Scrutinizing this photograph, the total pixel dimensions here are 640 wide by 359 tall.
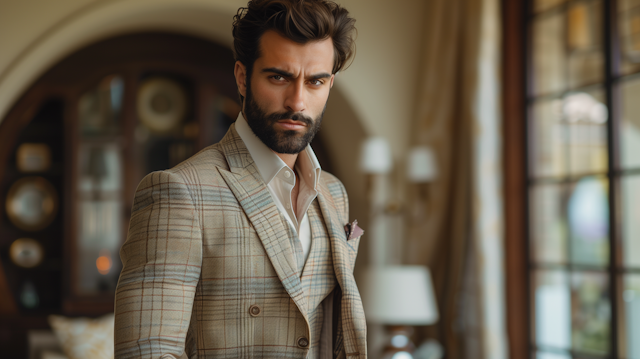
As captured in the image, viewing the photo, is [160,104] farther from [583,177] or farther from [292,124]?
[292,124]

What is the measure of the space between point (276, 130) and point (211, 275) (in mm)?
237

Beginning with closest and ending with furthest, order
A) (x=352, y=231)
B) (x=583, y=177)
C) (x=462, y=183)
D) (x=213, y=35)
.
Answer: (x=352, y=231), (x=583, y=177), (x=462, y=183), (x=213, y=35)

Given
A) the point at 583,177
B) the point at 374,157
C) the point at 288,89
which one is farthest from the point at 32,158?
the point at 288,89

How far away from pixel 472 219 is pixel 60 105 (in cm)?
279

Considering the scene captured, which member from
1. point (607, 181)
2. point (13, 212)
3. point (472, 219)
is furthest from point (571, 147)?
point (13, 212)

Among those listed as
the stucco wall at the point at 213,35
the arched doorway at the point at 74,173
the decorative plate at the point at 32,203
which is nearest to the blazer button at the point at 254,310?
the stucco wall at the point at 213,35

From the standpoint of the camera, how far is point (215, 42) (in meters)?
4.32

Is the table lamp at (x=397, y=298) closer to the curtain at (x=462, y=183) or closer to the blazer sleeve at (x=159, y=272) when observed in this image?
the curtain at (x=462, y=183)

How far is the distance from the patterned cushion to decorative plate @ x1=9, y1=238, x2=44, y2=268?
29.6 inches

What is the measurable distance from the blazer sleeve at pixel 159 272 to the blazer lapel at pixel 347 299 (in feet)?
0.78

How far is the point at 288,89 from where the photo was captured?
35.2 inches

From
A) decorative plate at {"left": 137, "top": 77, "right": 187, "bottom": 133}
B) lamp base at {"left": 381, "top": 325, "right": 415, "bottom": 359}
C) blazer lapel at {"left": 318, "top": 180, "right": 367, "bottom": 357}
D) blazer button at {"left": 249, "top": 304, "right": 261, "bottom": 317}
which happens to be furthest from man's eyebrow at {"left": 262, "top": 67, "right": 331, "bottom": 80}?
decorative plate at {"left": 137, "top": 77, "right": 187, "bottom": 133}

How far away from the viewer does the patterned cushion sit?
3.26 meters

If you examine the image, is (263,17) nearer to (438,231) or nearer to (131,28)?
(438,231)
